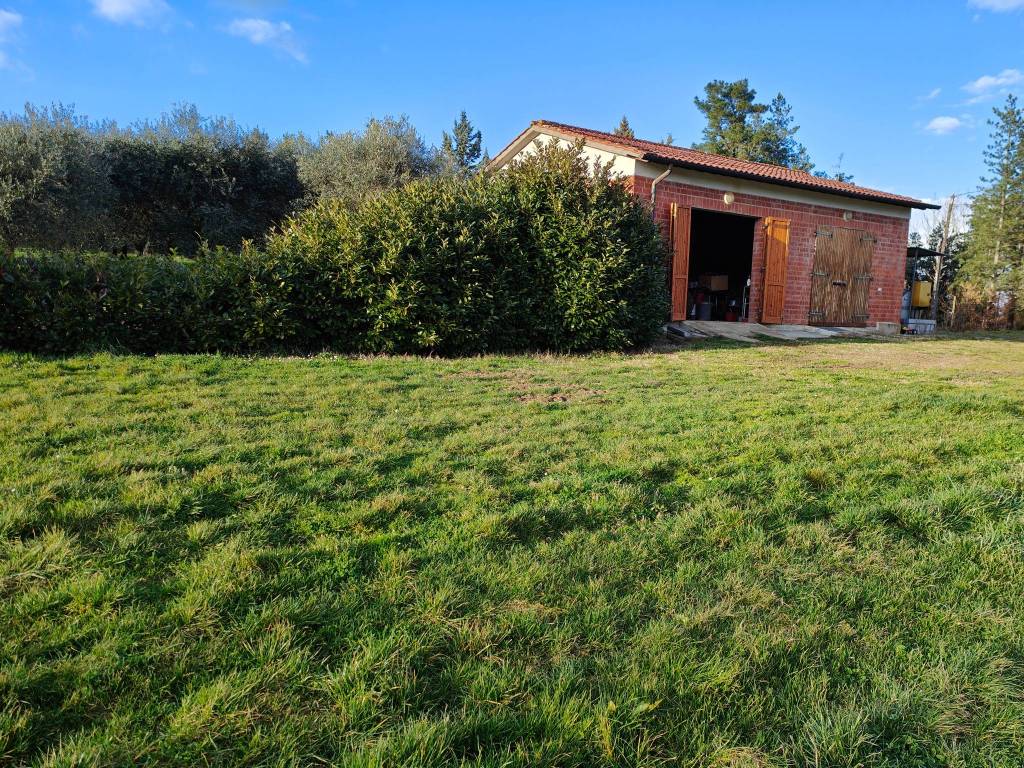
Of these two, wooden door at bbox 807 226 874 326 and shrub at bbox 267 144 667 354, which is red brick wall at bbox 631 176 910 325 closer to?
wooden door at bbox 807 226 874 326

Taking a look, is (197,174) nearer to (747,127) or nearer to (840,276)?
(840,276)

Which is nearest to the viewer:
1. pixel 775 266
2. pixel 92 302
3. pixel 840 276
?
pixel 92 302

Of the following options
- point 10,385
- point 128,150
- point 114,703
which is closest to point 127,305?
point 10,385

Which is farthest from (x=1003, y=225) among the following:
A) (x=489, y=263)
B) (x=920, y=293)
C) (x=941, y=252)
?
(x=489, y=263)

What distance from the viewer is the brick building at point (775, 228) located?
1129cm

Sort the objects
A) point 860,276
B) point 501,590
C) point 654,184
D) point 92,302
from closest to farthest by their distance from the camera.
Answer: point 501,590
point 92,302
point 654,184
point 860,276

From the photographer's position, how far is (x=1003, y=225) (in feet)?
69.2

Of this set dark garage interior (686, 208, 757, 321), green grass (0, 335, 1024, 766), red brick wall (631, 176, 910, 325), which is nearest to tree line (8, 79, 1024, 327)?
red brick wall (631, 176, 910, 325)

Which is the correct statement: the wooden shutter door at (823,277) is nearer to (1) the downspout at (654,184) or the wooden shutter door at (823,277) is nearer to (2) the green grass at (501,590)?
(1) the downspout at (654,184)

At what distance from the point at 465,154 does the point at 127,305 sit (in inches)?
1205

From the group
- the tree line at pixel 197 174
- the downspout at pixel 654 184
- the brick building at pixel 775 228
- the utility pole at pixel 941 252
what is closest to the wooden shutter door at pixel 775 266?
the brick building at pixel 775 228

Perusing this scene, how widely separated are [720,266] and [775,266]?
14.2 ft

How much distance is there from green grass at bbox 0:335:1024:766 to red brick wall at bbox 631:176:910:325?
8.48 metres

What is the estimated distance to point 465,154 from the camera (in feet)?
112
